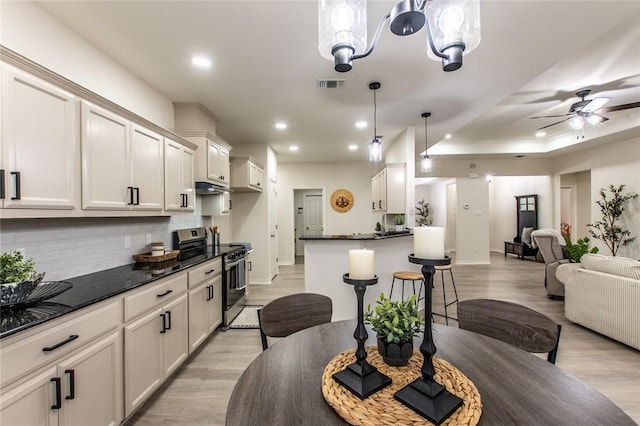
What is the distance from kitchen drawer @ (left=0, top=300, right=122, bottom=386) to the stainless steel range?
1.44 meters

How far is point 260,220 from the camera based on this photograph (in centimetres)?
553

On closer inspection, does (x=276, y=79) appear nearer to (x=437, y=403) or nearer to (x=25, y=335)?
(x=25, y=335)

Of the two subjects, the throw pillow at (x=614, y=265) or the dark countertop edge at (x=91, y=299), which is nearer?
the dark countertop edge at (x=91, y=299)

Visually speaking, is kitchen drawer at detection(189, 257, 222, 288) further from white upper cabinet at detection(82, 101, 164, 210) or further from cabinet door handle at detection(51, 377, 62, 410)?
cabinet door handle at detection(51, 377, 62, 410)

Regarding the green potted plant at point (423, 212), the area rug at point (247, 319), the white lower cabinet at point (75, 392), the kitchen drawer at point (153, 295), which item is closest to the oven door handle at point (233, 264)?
the area rug at point (247, 319)

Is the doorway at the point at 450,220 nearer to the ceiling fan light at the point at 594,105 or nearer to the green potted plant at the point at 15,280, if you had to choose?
the ceiling fan light at the point at 594,105

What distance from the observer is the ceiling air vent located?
290 centimetres

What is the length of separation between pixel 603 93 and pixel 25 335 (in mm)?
6499

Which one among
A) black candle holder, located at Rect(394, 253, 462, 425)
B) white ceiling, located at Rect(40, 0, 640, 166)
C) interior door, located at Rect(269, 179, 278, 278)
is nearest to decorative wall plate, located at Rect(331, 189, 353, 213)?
interior door, located at Rect(269, 179, 278, 278)

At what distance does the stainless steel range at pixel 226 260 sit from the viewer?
131 inches

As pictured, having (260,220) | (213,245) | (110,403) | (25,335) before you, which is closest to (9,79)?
(25,335)

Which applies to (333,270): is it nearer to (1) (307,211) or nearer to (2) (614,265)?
A: (2) (614,265)

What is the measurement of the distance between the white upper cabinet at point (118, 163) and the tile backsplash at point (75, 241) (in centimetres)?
33

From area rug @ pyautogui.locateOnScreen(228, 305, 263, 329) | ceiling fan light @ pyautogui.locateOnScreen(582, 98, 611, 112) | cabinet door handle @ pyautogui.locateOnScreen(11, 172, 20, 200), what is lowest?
area rug @ pyautogui.locateOnScreen(228, 305, 263, 329)
